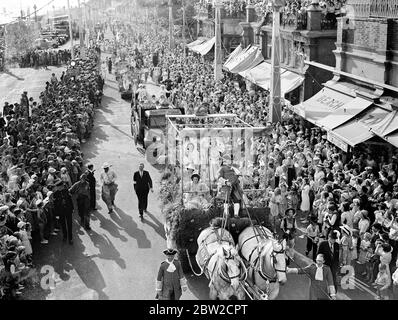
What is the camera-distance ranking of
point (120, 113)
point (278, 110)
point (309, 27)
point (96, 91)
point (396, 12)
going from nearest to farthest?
point (396, 12) < point (278, 110) < point (309, 27) < point (120, 113) < point (96, 91)

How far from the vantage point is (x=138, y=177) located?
15.3 m

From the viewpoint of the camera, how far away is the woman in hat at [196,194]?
38.9 feet

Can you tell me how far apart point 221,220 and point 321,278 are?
2.34m

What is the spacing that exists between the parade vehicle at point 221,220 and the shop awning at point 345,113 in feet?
Answer: 15.4

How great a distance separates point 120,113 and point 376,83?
56.6ft

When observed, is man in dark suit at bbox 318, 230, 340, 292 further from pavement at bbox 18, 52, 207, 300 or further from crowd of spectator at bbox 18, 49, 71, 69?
crowd of spectator at bbox 18, 49, 71, 69

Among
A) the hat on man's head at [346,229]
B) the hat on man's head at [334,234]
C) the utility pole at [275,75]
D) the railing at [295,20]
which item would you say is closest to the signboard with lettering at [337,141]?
the utility pole at [275,75]

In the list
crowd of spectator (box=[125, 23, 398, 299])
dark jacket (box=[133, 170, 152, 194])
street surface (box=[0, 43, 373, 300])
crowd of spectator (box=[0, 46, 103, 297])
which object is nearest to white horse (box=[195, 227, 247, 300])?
street surface (box=[0, 43, 373, 300])

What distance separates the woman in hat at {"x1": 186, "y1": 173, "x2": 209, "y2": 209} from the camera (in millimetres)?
11872

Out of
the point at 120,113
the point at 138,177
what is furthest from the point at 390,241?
the point at 120,113

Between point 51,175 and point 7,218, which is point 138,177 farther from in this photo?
point 7,218

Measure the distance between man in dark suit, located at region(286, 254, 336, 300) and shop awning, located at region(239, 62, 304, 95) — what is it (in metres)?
16.8

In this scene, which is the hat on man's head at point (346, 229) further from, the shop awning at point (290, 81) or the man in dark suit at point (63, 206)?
the shop awning at point (290, 81)
